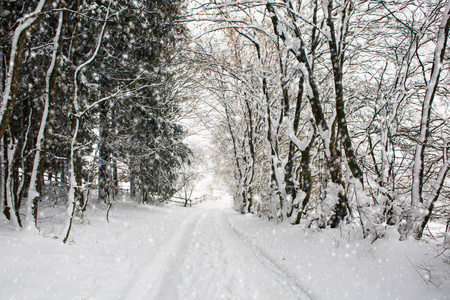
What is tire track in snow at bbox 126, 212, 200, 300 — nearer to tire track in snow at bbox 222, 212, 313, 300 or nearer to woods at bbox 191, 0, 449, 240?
tire track in snow at bbox 222, 212, 313, 300

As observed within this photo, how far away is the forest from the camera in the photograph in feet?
14.5

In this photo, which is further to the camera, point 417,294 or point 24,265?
point 24,265

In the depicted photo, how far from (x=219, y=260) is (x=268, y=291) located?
1.88 metres

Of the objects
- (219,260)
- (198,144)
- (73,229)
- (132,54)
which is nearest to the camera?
(219,260)

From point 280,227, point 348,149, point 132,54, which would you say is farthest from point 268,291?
point 132,54

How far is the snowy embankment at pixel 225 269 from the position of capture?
3189 mm

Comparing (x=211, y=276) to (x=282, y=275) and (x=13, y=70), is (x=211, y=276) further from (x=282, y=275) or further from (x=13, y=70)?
(x=13, y=70)

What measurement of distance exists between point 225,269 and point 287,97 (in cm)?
602

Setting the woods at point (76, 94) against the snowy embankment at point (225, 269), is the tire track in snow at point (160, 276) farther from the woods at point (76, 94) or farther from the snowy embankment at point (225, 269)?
the woods at point (76, 94)

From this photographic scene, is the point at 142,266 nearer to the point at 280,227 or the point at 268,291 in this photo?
the point at 268,291

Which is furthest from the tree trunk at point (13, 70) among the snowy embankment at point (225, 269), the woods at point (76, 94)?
the snowy embankment at point (225, 269)

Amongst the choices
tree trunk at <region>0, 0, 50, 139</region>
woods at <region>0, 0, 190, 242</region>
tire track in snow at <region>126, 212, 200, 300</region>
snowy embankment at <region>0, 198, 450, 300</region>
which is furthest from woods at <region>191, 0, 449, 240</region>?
tire track in snow at <region>126, 212, 200, 300</region>

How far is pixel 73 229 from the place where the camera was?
6820mm

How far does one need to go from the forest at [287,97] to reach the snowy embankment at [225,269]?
49 cm
